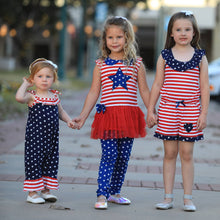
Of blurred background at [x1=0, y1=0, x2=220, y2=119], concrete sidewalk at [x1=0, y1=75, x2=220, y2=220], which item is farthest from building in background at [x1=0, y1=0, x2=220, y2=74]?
concrete sidewalk at [x1=0, y1=75, x2=220, y2=220]

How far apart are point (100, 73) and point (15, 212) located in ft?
4.43

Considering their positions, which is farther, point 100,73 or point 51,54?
point 51,54

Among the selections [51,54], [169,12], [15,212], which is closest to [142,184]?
[15,212]

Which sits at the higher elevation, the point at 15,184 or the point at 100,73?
the point at 100,73

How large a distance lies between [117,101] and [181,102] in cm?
55

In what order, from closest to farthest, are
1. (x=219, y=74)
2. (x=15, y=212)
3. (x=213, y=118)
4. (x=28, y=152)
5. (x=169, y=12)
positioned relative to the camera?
(x=15, y=212) < (x=28, y=152) < (x=213, y=118) < (x=219, y=74) < (x=169, y=12)

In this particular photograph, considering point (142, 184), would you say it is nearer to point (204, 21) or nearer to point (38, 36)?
point (204, 21)

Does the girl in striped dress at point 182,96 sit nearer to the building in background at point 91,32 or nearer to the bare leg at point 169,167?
the bare leg at point 169,167

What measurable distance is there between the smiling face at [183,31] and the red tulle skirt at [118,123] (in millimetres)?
699

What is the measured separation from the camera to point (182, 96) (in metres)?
4.07

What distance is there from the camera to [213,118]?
11984 millimetres

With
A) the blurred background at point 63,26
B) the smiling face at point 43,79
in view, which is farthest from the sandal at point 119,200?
the blurred background at point 63,26

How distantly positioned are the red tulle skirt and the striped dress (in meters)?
0.26

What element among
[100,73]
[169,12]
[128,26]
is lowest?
[100,73]
